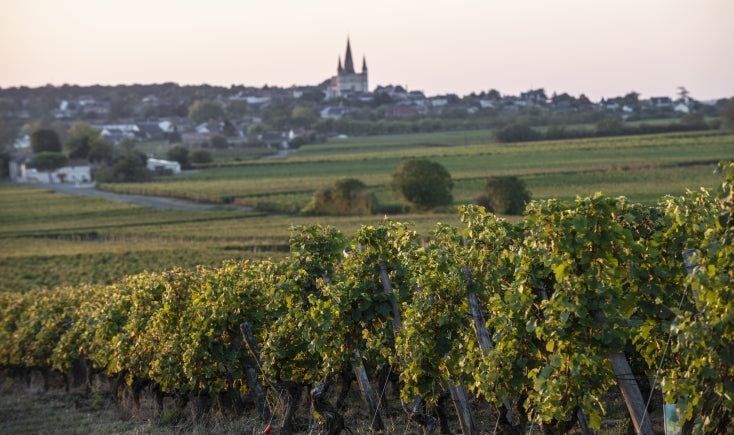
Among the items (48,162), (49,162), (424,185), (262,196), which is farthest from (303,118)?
(424,185)

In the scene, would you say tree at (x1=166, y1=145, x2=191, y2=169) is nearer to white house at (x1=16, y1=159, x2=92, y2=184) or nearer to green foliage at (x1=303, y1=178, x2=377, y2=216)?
white house at (x1=16, y1=159, x2=92, y2=184)

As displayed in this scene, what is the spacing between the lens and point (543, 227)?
8.22 metres

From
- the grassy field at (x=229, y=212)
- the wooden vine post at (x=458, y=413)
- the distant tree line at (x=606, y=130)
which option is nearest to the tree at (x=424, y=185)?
the grassy field at (x=229, y=212)

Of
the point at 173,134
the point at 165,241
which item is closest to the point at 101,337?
the point at 165,241

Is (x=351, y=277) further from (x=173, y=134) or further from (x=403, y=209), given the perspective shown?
(x=173, y=134)

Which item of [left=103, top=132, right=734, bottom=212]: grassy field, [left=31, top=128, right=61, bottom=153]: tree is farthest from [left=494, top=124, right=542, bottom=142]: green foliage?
[left=31, top=128, right=61, bottom=153]: tree

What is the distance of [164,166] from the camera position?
111 m

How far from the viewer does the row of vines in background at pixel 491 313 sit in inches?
287

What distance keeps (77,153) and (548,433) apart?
12305cm

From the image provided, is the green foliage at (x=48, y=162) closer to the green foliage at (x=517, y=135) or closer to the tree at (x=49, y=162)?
the tree at (x=49, y=162)

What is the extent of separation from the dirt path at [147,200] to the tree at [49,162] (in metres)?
11.2

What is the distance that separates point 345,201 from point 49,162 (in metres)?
65.6

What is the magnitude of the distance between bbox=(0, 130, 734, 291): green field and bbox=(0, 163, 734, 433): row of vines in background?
64.0ft

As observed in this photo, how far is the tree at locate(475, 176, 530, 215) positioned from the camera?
188 feet
